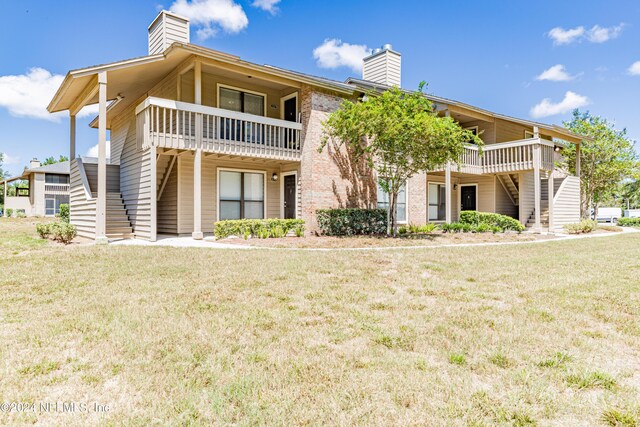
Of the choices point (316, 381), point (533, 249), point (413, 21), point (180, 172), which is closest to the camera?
point (316, 381)

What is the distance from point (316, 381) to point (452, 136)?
10.9 m

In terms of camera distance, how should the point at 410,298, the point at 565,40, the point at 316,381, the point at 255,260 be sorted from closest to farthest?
the point at 316,381
the point at 410,298
the point at 255,260
the point at 565,40

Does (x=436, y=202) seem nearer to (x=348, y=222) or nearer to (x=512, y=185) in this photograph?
(x=512, y=185)

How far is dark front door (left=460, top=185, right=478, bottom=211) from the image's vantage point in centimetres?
2080

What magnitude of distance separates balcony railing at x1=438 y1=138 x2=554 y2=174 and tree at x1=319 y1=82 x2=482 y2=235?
4.85 meters

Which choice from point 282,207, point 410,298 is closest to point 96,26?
point 282,207

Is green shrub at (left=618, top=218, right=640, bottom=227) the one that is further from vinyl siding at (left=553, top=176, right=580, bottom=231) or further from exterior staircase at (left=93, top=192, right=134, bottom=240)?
exterior staircase at (left=93, top=192, right=134, bottom=240)

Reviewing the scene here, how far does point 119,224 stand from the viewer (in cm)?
1287

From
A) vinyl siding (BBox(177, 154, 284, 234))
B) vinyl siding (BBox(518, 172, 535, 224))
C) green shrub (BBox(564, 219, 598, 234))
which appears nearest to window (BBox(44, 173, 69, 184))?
vinyl siding (BBox(177, 154, 284, 234))

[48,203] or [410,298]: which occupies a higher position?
[48,203]

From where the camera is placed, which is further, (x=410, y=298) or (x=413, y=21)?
(x=413, y=21)

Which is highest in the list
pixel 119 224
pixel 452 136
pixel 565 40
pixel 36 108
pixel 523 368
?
pixel 36 108

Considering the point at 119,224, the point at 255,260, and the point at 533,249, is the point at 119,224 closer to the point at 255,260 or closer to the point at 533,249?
the point at 255,260

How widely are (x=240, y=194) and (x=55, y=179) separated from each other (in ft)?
108
